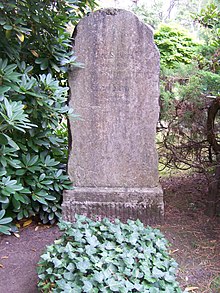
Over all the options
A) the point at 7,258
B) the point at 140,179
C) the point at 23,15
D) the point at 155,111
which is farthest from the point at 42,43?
the point at 7,258

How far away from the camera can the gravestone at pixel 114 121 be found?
2719 millimetres

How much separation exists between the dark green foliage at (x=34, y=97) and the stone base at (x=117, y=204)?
0.42 feet

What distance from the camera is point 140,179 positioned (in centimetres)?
285

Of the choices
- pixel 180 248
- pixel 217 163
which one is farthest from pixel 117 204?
pixel 217 163

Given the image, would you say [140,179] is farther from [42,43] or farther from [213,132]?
[42,43]

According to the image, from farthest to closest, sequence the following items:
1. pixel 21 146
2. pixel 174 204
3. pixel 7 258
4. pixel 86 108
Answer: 1. pixel 174 204
2. pixel 86 108
3. pixel 21 146
4. pixel 7 258

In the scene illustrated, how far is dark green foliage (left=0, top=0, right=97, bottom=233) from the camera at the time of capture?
2326 millimetres

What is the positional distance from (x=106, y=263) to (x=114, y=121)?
1.36 meters

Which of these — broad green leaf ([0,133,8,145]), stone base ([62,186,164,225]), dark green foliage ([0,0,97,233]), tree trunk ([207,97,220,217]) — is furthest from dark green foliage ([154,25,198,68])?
broad green leaf ([0,133,8,145])

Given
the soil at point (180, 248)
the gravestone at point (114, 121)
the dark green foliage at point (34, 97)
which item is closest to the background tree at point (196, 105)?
the soil at point (180, 248)

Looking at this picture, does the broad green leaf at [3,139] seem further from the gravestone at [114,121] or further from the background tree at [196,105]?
the background tree at [196,105]

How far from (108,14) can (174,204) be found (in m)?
1.91

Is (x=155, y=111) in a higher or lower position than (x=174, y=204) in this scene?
higher

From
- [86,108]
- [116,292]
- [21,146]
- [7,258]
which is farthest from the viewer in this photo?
[86,108]
